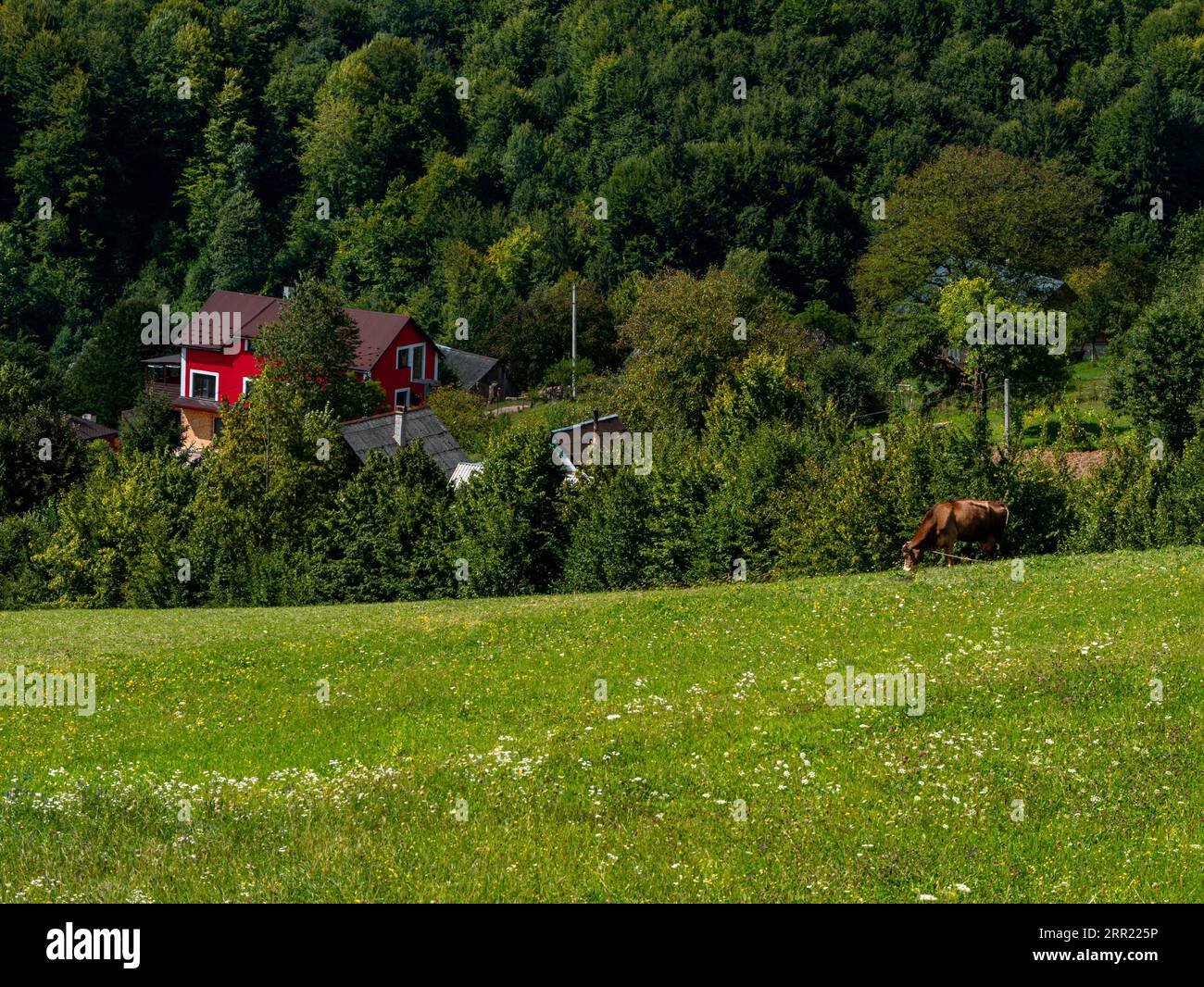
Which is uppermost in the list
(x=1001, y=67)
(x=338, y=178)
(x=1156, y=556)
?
(x=1001, y=67)

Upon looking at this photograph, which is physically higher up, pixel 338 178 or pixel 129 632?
pixel 338 178

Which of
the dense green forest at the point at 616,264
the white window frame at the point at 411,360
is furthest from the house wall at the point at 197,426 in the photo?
the white window frame at the point at 411,360

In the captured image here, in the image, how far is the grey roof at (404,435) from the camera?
71500mm

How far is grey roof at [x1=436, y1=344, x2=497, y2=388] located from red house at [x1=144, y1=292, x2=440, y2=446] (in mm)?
7634

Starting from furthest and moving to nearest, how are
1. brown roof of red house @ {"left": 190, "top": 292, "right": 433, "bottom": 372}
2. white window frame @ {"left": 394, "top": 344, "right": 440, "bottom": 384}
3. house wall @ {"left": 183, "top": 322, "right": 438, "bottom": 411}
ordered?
white window frame @ {"left": 394, "top": 344, "right": 440, "bottom": 384}
house wall @ {"left": 183, "top": 322, "right": 438, "bottom": 411}
brown roof of red house @ {"left": 190, "top": 292, "right": 433, "bottom": 372}

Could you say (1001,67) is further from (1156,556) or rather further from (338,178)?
(1156,556)

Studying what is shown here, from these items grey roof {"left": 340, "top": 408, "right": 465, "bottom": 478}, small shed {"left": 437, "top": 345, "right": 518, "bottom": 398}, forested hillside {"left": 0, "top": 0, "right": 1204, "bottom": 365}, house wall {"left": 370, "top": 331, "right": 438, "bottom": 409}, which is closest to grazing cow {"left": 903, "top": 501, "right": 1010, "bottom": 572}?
grey roof {"left": 340, "top": 408, "right": 465, "bottom": 478}

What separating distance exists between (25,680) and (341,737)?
31.6 feet

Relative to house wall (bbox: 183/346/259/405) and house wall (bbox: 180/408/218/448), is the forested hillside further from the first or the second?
house wall (bbox: 180/408/218/448)

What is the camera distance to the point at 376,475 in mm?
53562

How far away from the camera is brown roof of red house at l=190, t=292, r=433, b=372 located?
107m

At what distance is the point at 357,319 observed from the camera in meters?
113
